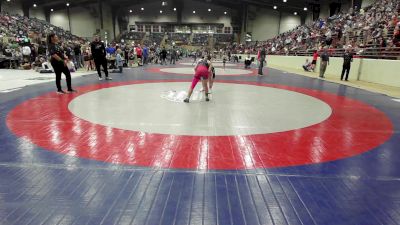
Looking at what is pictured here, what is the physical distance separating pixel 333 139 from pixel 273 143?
41.3 inches

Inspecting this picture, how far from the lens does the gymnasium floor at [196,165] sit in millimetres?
2416

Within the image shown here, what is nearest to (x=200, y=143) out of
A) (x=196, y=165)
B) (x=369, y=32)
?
(x=196, y=165)

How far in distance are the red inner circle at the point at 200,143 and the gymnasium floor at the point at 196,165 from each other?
17 mm

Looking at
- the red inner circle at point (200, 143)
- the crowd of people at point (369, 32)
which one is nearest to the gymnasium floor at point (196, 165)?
the red inner circle at point (200, 143)

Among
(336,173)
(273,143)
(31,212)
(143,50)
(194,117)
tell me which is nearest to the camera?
(31,212)

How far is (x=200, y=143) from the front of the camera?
4.14 metres

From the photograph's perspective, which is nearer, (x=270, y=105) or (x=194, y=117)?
(x=194, y=117)

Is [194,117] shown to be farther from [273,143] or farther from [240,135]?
[273,143]

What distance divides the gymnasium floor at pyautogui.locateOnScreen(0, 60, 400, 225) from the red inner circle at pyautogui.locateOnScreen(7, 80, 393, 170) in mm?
17

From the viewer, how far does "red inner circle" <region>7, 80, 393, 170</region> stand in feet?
11.6

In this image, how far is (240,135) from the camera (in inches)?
179

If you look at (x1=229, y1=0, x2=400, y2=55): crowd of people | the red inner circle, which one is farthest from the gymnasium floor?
(x1=229, y1=0, x2=400, y2=55): crowd of people

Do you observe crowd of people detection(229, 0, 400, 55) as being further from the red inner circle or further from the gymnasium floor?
the red inner circle

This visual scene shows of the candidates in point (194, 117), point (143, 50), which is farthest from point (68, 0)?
point (194, 117)
